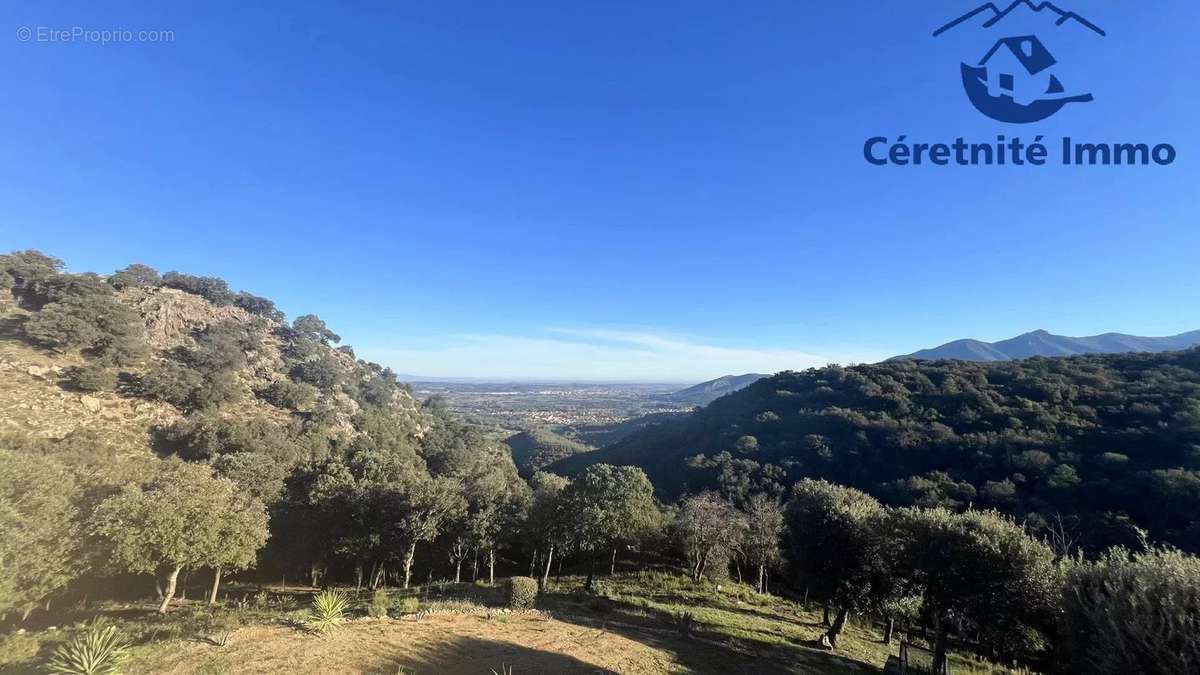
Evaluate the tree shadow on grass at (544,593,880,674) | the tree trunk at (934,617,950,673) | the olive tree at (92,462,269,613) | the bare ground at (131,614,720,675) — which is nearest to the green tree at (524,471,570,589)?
the tree shadow on grass at (544,593,880,674)

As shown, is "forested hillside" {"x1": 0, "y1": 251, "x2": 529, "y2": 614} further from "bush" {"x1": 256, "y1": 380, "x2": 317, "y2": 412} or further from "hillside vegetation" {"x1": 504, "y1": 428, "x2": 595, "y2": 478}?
"hillside vegetation" {"x1": 504, "y1": 428, "x2": 595, "y2": 478}

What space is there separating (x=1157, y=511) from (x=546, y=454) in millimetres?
76866

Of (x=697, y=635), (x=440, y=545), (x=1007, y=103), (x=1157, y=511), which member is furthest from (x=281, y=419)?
(x=1157, y=511)

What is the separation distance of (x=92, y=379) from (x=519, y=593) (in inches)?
1627

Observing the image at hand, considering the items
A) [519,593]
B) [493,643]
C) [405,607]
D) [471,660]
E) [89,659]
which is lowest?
[519,593]

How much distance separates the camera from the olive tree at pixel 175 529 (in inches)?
719

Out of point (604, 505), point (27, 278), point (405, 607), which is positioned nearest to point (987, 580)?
point (604, 505)

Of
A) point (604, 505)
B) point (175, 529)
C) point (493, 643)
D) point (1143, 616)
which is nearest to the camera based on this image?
point (1143, 616)

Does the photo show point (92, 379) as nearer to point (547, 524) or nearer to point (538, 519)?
point (538, 519)

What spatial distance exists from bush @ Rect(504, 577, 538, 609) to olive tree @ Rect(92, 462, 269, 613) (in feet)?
41.4

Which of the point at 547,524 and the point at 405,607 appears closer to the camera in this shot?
the point at 405,607

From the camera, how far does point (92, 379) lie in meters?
36.3

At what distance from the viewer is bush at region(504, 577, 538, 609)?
62.4 feet

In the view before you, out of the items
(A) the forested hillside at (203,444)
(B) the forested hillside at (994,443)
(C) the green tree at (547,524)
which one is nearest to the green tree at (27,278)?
(A) the forested hillside at (203,444)
